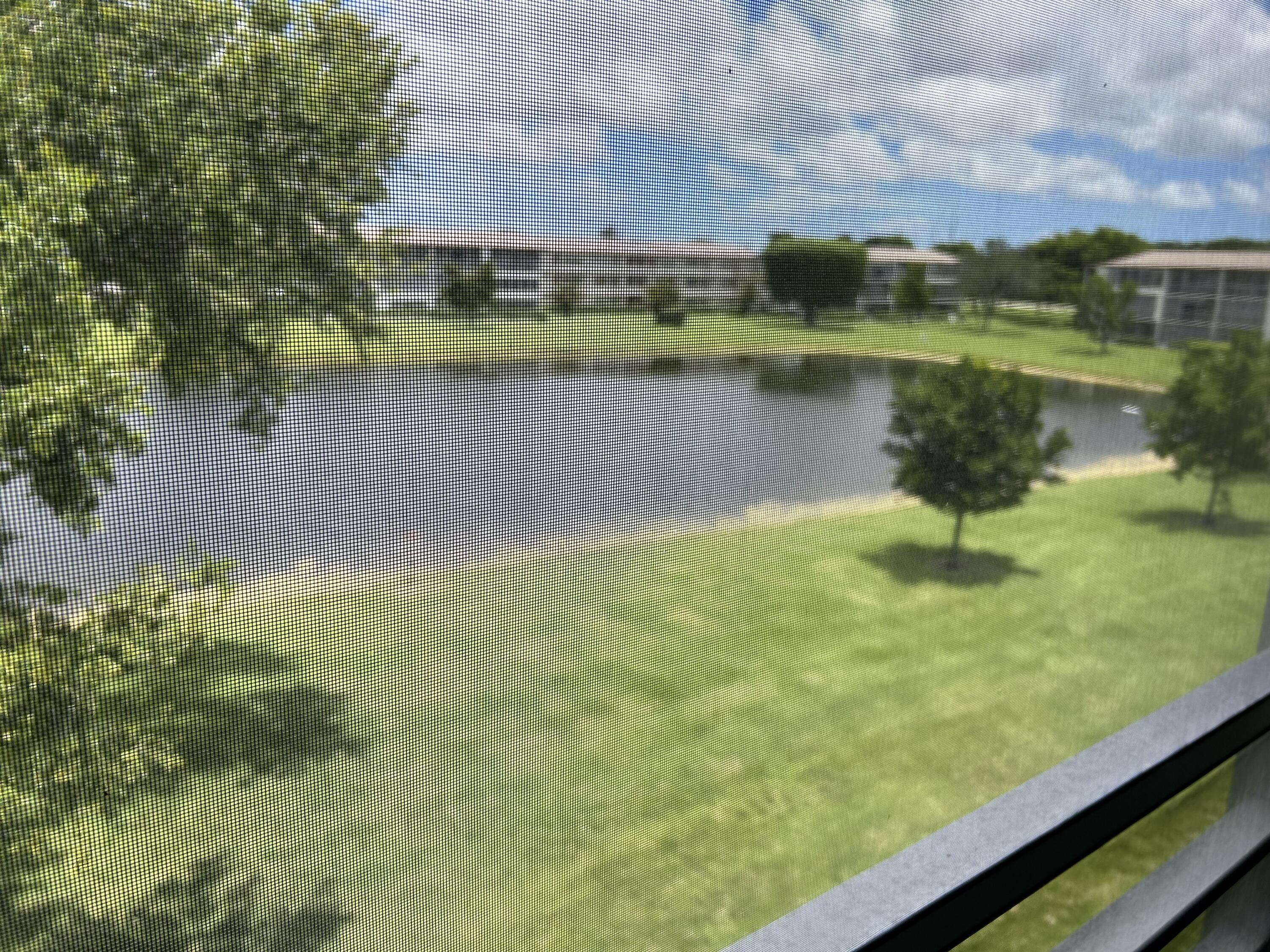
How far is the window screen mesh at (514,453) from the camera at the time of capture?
594 millimetres

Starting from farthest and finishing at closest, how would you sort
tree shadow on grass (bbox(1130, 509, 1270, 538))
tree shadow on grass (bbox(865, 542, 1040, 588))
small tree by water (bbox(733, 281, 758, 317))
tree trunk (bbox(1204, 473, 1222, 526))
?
tree trunk (bbox(1204, 473, 1222, 526))
tree shadow on grass (bbox(1130, 509, 1270, 538))
tree shadow on grass (bbox(865, 542, 1040, 588))
small tree by water (bbox(733, 281, 758, 317))

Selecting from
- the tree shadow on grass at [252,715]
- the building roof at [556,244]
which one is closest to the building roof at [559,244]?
the building roof at [556,244]

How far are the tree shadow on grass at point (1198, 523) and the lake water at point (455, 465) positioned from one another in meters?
0.98

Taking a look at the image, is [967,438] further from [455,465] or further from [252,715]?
[252,715]

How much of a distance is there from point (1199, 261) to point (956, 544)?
92 cm

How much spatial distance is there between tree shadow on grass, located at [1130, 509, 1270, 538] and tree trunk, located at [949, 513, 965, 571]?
22.2 inches

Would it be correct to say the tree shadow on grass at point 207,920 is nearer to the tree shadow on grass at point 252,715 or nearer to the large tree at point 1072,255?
the tree shadow on grass at point 252,715

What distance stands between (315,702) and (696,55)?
2.25 ft

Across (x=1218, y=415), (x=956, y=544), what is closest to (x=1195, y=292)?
(x=1218, y=415)

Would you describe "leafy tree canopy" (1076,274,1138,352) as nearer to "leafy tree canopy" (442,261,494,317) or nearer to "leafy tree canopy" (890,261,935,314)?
"leafy tree canopy" (890,261,935,314)

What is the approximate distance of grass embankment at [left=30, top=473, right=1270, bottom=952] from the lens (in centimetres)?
67

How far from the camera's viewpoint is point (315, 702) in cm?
69

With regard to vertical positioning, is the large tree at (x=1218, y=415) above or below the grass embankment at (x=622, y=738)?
above

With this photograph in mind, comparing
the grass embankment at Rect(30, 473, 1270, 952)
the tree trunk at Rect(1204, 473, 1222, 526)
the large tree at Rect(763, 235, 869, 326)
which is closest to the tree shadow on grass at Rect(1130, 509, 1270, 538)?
the tree trunk at Rect(1204, 473, 1222, 526)
